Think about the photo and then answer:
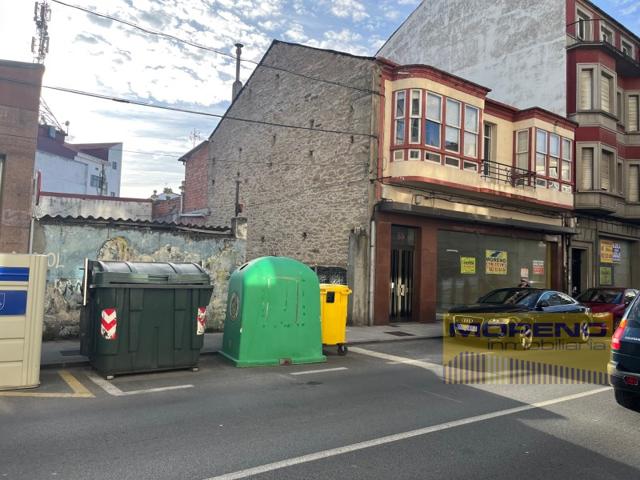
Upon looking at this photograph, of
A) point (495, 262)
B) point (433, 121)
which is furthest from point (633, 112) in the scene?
point (433, 121)

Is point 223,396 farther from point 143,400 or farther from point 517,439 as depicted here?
point 517,439

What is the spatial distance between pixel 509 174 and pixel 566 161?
144 inches

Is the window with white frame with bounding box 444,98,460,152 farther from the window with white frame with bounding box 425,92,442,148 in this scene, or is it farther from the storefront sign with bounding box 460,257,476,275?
the storefront sign with bounding box 460,257,476,275

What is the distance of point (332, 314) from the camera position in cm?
995

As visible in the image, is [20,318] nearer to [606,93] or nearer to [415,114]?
[415,114]

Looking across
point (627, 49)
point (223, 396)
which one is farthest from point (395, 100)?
point (627, 49)

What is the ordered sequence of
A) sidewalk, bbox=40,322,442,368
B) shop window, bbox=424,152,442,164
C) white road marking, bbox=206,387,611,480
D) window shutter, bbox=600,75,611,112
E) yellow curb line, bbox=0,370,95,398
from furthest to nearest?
window shutter, bbox=600,75,611,112 → shop window, bbox=424,152,442,164 → sidewalk, bbox=40,322,442,368 → yellow curb line, bbox=0,370,95,398 → white road marking, bbox=206,387,611,480

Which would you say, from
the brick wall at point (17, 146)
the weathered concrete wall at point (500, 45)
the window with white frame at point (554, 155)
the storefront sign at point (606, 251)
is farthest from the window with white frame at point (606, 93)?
the brick wall at point (17, 146)

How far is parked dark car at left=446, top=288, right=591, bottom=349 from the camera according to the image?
1105cm

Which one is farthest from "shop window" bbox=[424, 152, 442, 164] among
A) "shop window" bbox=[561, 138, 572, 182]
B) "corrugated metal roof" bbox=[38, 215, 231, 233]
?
"shop window" bbox=[561, 138, 572, 182]

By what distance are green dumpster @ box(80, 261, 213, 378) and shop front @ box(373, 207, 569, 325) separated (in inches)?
324

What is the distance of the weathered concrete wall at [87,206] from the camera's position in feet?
90.9

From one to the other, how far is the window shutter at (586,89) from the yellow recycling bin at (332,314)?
728 inches

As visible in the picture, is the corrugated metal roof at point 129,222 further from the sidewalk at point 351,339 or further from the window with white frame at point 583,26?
the window with white frame at point 583,26
